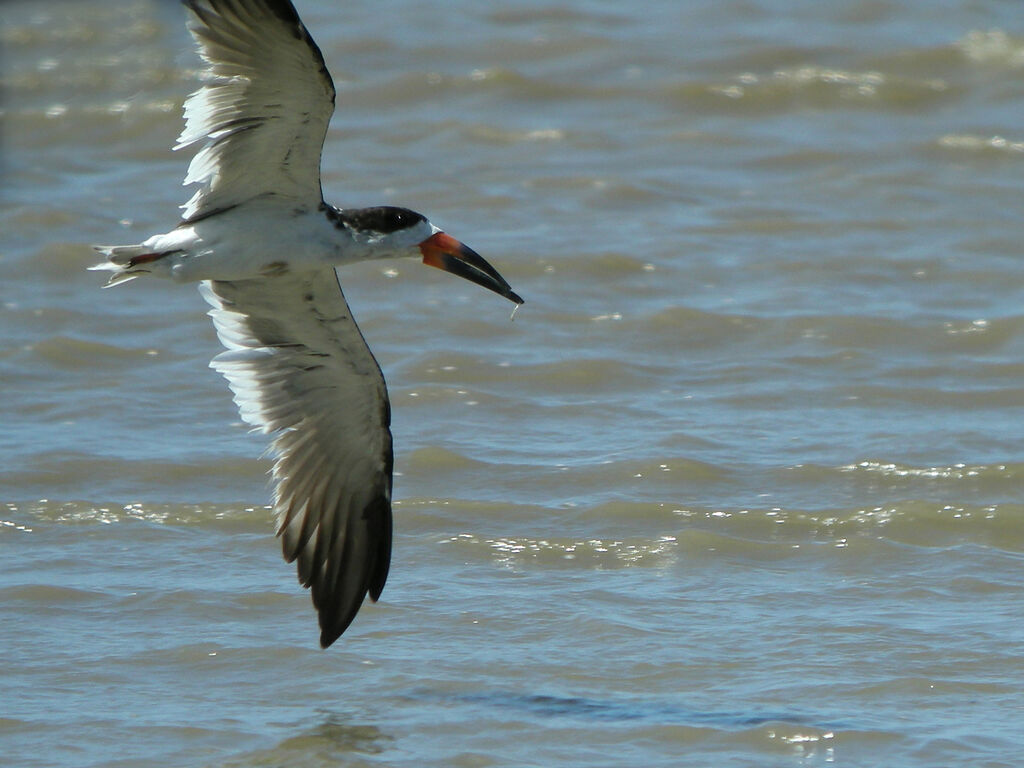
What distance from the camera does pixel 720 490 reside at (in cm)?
620

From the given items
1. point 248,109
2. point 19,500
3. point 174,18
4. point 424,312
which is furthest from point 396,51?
point 248,109

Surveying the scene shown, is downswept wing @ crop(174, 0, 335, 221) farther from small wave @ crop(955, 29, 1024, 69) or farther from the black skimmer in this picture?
small wave @ crop(955, 29, 1024, 69)

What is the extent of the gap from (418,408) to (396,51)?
5.34 metres

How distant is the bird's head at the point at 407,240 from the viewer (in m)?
5.11

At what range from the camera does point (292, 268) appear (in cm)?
510

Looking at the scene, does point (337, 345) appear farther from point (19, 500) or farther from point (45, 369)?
point (45, 369)

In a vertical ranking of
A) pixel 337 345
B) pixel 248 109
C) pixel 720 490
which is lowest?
pixel 720 490

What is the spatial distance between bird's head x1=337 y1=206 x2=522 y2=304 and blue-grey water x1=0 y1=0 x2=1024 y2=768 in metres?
1.01

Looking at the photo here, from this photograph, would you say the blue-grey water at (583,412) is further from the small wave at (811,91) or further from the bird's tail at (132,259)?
the bird's tail at (132,259)

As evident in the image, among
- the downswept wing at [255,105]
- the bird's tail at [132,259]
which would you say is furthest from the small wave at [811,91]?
the bird's tail at [132,259]

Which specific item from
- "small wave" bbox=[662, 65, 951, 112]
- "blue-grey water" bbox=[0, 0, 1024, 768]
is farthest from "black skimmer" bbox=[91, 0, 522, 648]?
"small wave" bbox=[662, 65, 951, 112]

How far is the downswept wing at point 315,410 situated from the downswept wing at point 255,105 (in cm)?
36

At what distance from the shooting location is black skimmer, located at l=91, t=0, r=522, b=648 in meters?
4.75

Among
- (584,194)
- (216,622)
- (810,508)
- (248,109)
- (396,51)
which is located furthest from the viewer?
(396,51)
